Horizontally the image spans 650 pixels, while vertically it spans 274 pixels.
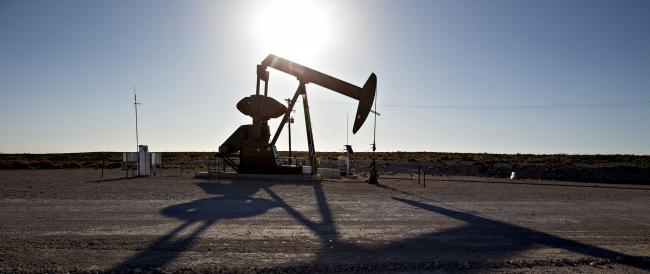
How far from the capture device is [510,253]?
648 centimetres

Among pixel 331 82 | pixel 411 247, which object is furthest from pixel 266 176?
pixel 411 247

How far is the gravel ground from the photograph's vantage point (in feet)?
19.0

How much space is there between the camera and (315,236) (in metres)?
7.55

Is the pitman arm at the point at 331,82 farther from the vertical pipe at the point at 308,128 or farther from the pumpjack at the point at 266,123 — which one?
the vertical pipe at the point at 308,128

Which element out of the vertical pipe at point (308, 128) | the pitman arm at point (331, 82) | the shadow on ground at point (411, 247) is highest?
the pitman arm at point (331, 82)

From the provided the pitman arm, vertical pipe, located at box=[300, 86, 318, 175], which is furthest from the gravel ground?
vertical pipe, located at box=[300, 86, 318, 175]

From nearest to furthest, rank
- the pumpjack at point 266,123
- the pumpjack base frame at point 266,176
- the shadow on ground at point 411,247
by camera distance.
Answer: the shadow on ground at point 411,247 → the pumpjack base frame at point 266,176 → the pumpjack at point 266,123

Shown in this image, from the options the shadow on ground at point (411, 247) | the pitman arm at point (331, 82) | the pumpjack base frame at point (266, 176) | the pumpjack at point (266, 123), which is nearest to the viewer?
the shadow on ground at point (411, 247)

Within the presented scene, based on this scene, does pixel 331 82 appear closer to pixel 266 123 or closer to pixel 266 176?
pixel 266 123

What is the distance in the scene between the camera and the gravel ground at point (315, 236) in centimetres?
580

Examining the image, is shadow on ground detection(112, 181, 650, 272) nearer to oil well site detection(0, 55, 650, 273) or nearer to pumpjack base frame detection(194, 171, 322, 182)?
oil well site detection(0, 55, 650, 273)

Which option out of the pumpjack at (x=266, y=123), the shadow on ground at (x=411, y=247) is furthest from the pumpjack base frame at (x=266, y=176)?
the shadow on ground at (x=411, y=247)

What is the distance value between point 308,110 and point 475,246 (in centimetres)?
1609

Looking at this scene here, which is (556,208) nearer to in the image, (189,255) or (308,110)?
(189,255)
